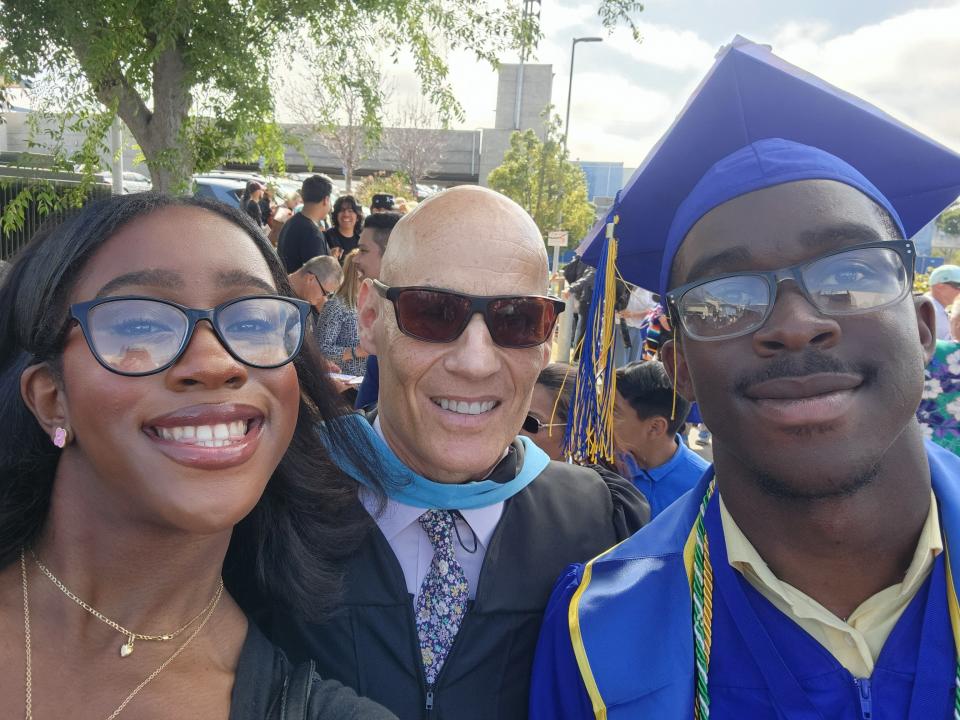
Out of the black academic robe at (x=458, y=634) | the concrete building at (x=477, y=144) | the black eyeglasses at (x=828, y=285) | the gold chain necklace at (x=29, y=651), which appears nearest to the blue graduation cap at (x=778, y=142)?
the black eyeglasses at (x=828, y=285)

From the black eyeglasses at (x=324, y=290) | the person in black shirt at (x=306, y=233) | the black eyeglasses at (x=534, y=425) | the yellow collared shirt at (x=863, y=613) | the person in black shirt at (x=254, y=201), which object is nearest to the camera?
the yellow collared shirt at (x=863, y=613)

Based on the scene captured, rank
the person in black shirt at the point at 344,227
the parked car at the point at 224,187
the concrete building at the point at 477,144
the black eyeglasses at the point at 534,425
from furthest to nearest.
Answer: the concrete building at the point at 477,144
the parked car at the point at 224,187
the person in black shirt at the point at 344,227
the black eyeglasses at the point at 534,425

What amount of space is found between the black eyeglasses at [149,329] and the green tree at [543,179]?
85.2 ft

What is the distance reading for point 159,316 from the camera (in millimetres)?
1366

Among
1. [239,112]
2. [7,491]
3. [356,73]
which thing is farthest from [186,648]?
[356,73]

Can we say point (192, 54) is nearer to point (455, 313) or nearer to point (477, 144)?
point (455, 313)

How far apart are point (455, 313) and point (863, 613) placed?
3.58 feet

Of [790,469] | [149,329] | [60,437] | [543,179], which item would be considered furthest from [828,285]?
[543,179]

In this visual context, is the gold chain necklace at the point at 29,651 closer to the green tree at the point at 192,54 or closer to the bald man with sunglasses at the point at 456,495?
the bald man with sunglasses at the point at 456,495

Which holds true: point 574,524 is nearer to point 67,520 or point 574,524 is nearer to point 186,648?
point 186,648

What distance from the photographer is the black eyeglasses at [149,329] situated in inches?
52.8

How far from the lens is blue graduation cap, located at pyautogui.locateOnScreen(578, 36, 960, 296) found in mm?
1635

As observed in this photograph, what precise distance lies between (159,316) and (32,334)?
0.28 metres

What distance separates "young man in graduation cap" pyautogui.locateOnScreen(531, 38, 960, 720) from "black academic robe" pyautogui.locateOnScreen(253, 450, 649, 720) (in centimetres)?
9
